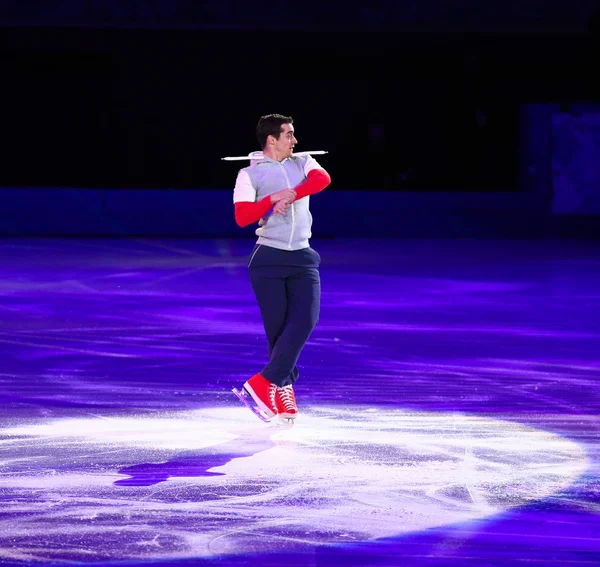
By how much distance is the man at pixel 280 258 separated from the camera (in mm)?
7312

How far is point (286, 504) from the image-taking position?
5742 mm

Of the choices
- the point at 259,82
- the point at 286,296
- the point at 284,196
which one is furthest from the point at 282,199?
the point at 259,82

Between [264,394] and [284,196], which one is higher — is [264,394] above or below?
below

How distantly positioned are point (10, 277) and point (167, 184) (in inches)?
328

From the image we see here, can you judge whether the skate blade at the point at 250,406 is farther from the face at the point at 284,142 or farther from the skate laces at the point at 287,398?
the face at the point at 284,142

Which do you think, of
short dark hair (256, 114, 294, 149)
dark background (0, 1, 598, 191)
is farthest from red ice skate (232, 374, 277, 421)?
dark background (0, 1, 598, 191)

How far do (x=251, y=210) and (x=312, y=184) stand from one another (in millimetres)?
354

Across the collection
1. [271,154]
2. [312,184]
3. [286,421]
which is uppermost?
[271,154]

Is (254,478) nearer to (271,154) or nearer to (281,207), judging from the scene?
(281,207)

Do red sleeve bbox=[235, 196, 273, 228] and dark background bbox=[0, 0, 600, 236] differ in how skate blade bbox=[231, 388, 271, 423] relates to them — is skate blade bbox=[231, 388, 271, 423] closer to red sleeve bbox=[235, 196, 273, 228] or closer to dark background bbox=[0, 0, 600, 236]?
red sleeve bbox=[235, 196, 273, 228]

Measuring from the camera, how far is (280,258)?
734 centimetres

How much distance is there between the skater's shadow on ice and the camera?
20.5 ft

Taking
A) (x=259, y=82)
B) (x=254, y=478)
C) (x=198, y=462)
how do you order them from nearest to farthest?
(x=254, y=478) → (x=198, y=462) → (x=259, y=82)

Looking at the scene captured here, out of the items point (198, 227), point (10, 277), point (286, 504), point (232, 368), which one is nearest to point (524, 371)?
point (232, 368)
